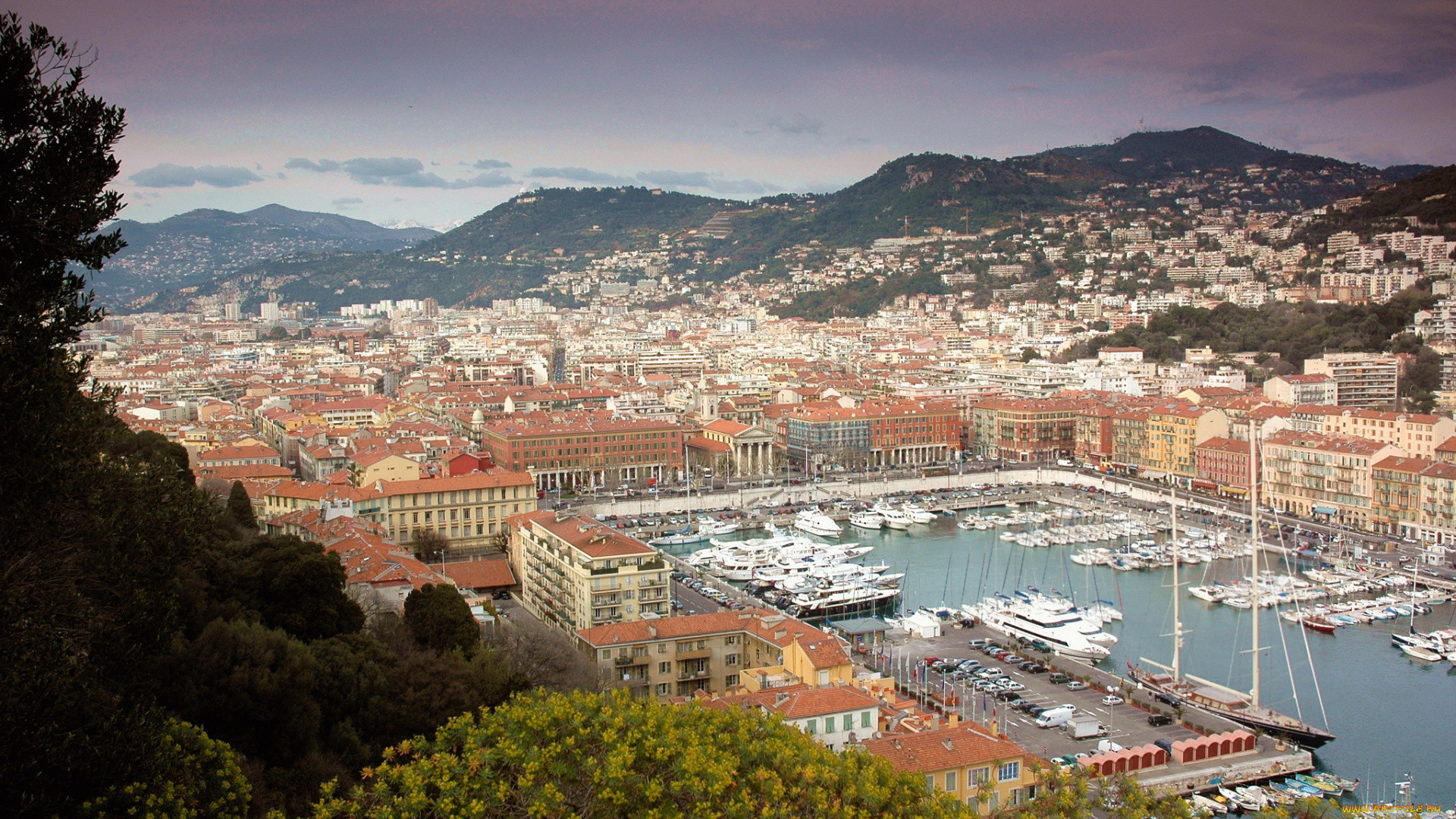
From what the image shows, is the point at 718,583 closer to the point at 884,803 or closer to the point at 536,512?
the point at 536,512

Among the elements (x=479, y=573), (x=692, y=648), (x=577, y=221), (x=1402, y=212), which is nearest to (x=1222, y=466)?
(x=479, y=573)

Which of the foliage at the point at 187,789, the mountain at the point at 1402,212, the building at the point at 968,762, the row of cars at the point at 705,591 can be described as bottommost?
the row of cars at the point at 705,591

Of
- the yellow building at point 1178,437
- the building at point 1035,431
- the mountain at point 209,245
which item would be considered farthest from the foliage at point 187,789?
the mountain at point 209,245

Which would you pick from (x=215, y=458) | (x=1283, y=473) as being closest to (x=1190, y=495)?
(x=1283, y=473)

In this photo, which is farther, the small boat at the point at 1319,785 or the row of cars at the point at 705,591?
the row of cars at the point at 705,591

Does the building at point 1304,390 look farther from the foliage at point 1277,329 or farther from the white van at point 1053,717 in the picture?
the white van at point 1053,717

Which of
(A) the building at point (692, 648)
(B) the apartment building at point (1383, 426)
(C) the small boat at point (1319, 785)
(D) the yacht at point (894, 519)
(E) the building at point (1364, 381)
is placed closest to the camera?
(C) the small boat at point (1319, 785)
